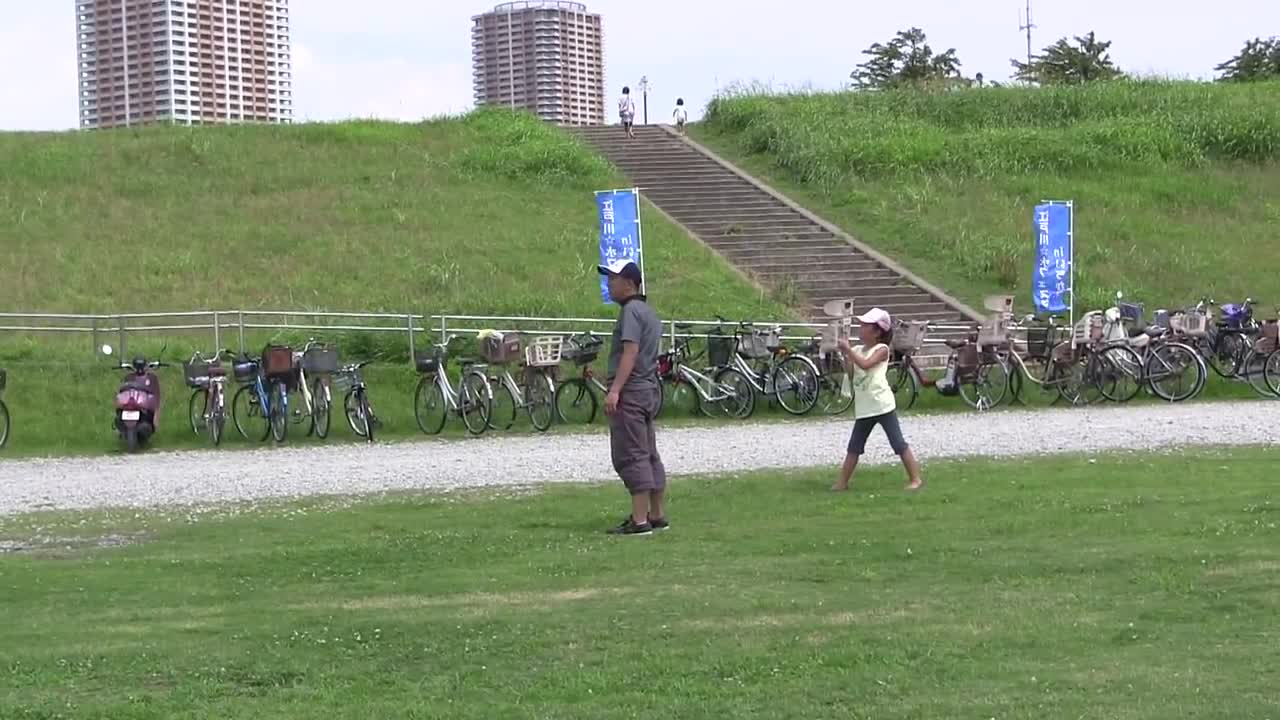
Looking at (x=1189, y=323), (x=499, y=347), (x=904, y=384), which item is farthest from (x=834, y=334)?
(x=1189, y=323)

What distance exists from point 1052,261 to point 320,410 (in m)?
9.99

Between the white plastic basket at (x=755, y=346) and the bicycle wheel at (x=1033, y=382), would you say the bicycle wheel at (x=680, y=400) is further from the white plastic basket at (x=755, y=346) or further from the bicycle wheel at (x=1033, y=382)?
the bicycle wheel at (x=1033, y=382)

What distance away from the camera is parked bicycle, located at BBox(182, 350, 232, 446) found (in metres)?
16.4

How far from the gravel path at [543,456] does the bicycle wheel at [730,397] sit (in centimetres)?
75

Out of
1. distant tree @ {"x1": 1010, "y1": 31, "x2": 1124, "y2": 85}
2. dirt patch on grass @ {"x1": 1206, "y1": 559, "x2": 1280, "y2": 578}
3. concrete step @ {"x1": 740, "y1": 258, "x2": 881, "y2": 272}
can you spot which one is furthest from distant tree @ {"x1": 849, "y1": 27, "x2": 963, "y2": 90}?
dirt patch on grass @ {"x1": 1206, "y1": 559, "x2": 1280, "y2": 578}

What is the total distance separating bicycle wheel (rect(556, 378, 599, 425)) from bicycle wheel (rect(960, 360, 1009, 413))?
4.28 meters

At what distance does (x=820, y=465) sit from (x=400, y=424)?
20.7 ft

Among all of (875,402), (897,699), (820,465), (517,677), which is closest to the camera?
(897,699)

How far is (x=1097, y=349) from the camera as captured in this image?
17.4 metres

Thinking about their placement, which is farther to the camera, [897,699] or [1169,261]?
[1169,261]

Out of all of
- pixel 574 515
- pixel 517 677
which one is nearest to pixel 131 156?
pixel 574 515

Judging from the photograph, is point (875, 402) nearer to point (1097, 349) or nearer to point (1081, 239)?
point (1097, 349)

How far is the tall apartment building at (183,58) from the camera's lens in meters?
83.1

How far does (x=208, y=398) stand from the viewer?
54.4ft
